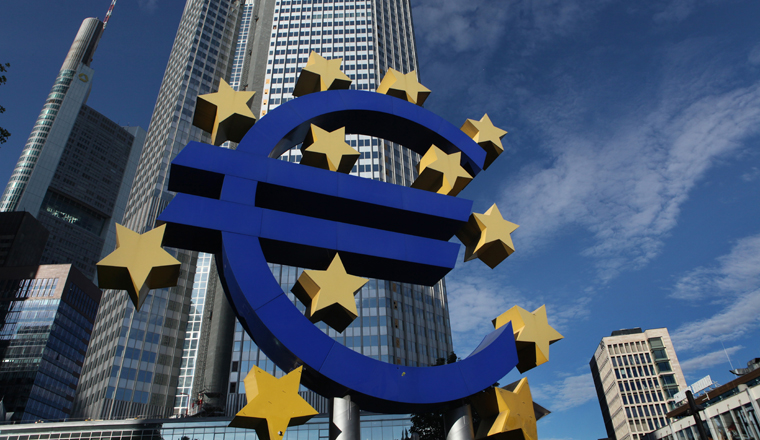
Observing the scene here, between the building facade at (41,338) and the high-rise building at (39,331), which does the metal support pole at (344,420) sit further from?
the building facade at (41,338)

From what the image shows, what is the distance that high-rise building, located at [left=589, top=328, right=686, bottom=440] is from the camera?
3452 inches

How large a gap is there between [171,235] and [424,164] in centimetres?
731

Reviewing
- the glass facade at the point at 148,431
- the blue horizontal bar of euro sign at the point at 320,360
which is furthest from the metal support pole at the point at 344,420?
the glass facade at the point at 148,431

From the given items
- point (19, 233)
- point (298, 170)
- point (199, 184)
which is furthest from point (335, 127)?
point (19, 233)

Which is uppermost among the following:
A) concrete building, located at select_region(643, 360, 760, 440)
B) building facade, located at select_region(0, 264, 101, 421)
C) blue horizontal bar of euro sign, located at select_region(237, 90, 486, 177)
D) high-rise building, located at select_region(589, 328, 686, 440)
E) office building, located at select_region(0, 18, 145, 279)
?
office building, located at select_region(0, 18, 145, 279)

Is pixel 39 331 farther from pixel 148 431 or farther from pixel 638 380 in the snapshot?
pixel 638 380

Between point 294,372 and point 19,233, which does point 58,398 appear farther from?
point 294,372

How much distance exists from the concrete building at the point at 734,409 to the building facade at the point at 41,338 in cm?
10919

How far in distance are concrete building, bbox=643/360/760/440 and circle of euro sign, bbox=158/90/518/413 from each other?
36831 millimetres

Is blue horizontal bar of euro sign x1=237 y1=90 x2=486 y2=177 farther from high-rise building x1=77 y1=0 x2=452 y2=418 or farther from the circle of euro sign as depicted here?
high-rise building x1=77 y1=0 x2=452 y2=418

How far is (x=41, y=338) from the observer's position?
9650 cm

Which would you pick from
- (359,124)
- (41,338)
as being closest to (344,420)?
(359,124)

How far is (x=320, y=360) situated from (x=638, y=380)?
10109 centimetres

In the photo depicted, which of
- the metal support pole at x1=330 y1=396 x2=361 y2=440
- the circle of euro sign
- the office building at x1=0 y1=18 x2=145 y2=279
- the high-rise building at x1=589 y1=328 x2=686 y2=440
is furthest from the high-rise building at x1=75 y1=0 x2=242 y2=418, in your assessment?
the high-rise building at x1=589 y1=328 x2=686 y2=440
